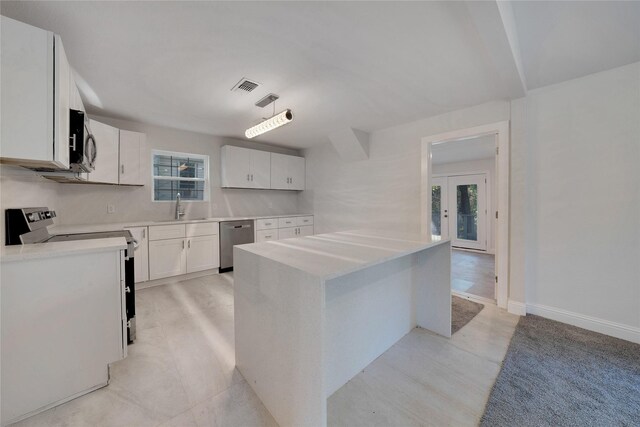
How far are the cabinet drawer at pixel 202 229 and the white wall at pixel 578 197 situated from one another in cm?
366

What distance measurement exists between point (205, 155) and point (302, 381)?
12.7ft

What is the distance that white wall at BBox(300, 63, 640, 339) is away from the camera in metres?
2.01

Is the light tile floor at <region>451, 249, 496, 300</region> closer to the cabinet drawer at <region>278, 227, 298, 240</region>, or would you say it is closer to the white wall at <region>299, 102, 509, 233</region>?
the white wall at <region>299, 102, 509, 233</region>

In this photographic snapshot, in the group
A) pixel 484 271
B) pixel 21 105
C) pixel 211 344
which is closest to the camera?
pixel 21 105

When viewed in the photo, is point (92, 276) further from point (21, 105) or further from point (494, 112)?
point (494, 112)

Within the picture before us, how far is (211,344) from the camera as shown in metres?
1.94

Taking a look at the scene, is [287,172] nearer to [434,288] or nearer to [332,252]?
Answer: [434,288]

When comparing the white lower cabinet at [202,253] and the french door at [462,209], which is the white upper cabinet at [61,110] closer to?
the white lower cabinet at [202,253]

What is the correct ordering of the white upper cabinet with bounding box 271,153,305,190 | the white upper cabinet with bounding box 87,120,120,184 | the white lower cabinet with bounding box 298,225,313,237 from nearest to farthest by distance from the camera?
the white upper cabinet with bounding box 87,120,120,184
the white upper cabinet with bounding box 271,153,305,190
the white lower cabinet with bounding box 298,225,313,237

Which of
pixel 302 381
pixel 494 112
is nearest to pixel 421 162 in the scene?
pixel 494 112

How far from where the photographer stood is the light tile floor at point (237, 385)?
1275 mm

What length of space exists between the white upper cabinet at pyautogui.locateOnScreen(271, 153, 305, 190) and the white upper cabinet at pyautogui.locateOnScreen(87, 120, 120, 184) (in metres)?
2.32

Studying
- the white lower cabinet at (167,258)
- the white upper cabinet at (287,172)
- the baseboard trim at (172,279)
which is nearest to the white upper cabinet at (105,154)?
the white lower cabinet at (167,258)

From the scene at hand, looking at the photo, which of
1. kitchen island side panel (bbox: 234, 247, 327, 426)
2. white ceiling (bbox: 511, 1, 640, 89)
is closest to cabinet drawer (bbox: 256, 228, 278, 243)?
kitchen island side panel (bbox: 234, 247, 327, 426)
